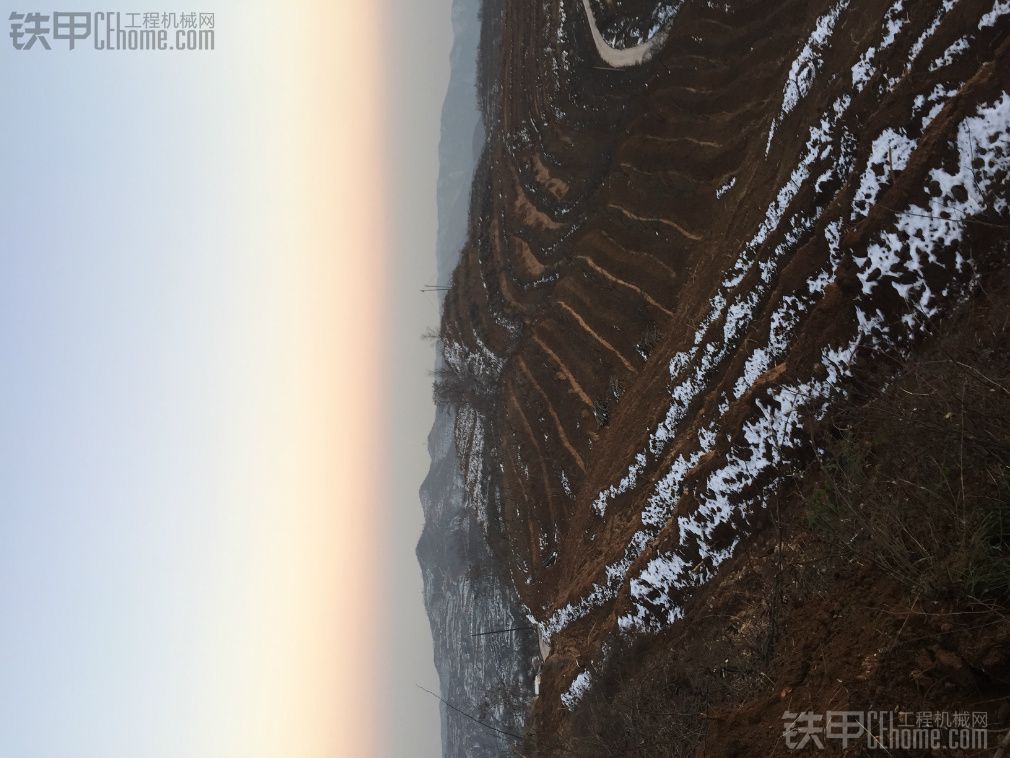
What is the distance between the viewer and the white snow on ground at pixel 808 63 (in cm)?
1178

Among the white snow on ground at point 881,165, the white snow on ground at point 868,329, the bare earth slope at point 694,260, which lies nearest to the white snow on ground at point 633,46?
the bare earth slope at point 694,260

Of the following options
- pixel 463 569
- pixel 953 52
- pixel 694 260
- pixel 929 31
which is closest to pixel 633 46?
pixel 694 260

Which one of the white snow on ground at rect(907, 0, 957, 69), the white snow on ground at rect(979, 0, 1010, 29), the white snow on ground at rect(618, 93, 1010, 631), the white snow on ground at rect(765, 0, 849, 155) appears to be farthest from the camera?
the white snow on ground at rect(765, 0, 849, 155)

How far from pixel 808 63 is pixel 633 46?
7830mm

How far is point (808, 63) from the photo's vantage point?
12.1 m

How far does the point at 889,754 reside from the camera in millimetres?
4168

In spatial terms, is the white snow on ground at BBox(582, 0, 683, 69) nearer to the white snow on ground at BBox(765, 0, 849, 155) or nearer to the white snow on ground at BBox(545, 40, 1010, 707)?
the white snow on ground at BBox(765, 0, 849, 155)

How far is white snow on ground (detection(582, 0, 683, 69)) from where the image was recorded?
1750 cm

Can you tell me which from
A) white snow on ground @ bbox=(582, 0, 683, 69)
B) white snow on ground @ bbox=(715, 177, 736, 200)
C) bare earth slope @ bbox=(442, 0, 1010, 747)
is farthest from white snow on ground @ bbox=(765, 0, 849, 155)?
white snow on ground @ bbox=(582, 0, 683, 69)

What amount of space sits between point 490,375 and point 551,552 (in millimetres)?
7911

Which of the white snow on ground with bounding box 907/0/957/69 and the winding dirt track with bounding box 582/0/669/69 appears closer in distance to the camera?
the white snow on ground with bounding box 907/0/957/69

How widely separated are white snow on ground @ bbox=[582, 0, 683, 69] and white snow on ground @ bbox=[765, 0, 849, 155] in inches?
230

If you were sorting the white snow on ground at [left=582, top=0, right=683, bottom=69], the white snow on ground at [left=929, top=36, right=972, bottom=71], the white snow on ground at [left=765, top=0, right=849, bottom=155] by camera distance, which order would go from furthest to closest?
the white snow on ground at [left=582, top=0, right=683, bottom=69], the white snow on ground at [left=765, top=0, right=849, bottom=155], the white snow on ground at [left=929, top=36, right=972, bottom=71]

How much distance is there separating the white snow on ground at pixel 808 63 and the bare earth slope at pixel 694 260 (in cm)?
4
